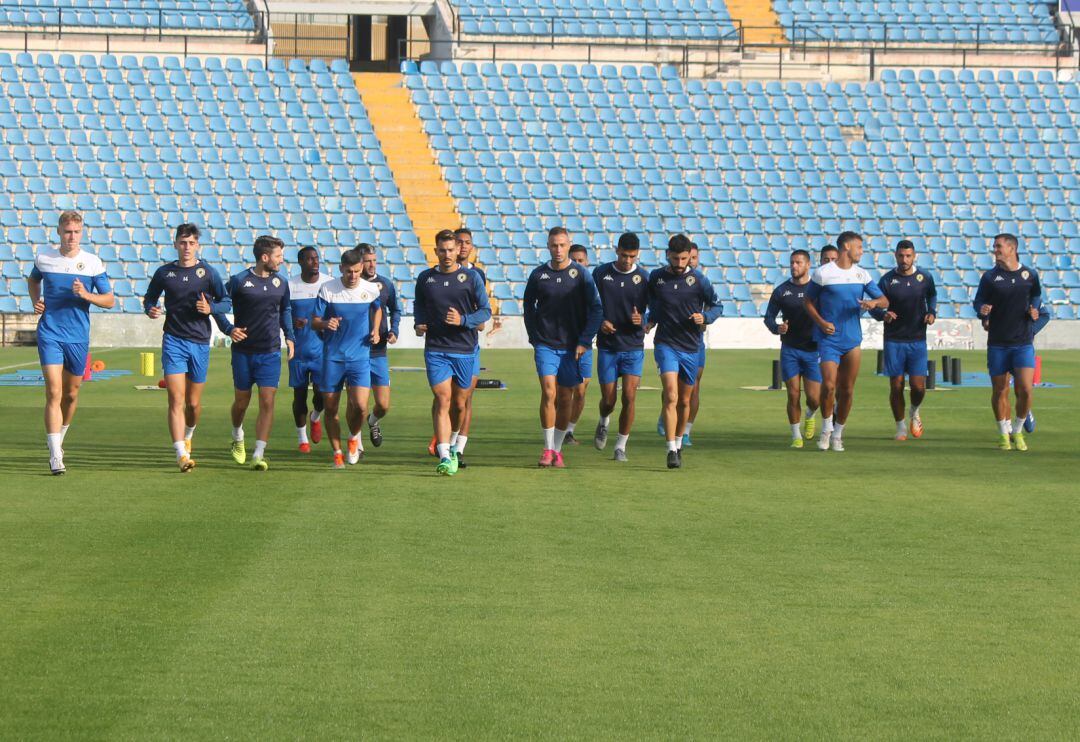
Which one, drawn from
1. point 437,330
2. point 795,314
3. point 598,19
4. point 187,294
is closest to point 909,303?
point 795,314

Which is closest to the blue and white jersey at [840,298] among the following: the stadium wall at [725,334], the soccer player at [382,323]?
the soccer player at [382,323]

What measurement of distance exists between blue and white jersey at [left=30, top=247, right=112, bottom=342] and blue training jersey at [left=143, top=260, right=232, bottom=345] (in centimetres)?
47

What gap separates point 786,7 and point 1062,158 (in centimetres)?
947

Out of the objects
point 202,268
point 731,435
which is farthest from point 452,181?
point 202,268

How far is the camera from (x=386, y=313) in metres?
14.1

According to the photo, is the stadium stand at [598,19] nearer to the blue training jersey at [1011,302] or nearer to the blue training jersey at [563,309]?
the blue training jersey at [1011,302]

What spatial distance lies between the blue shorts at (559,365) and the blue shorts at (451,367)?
68cm

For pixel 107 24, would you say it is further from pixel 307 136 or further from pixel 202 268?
pixel 202 268

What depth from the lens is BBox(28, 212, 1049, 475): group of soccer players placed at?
12.8 metres

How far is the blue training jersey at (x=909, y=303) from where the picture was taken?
16266 millimetres

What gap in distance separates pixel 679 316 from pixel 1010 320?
12.9 feet

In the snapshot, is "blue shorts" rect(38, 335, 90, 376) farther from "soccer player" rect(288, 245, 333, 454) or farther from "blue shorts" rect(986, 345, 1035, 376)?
"blue shorts" rect(986, 345, 1035, 376)

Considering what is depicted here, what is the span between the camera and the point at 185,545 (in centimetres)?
902

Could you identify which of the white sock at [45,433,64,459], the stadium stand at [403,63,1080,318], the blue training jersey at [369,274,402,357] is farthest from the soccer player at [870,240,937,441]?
the stadium stand at [403,63,1080,318]
